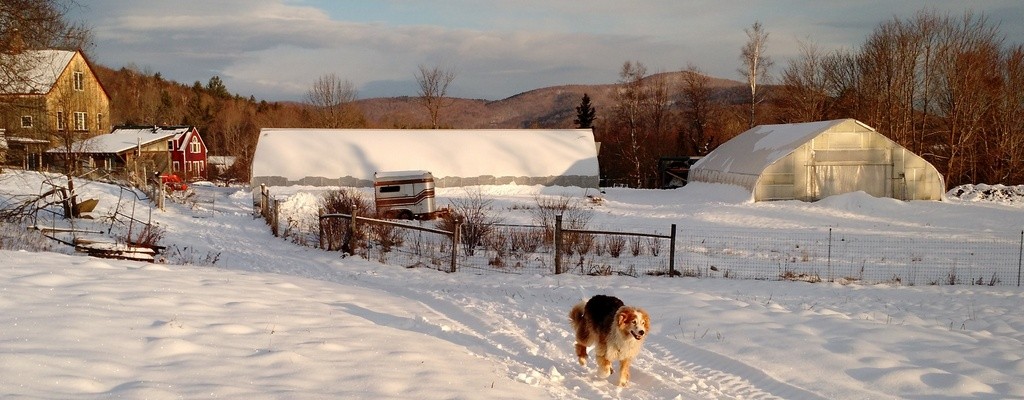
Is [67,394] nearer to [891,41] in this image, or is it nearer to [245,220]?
[245,220]

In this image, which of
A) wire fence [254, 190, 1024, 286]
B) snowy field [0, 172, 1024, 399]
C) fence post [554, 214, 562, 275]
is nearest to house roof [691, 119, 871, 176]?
wire fence [254, 190, 1024, 286]

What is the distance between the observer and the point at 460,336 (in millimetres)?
8828

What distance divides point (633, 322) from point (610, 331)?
36cm

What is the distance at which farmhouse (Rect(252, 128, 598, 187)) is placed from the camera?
4131 centimetres

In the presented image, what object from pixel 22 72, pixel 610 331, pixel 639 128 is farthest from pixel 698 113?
pixel 610 331

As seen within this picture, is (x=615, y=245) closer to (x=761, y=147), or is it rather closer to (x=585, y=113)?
(x=761, y=147)

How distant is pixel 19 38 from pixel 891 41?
47.7 m

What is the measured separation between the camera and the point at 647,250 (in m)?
18.2

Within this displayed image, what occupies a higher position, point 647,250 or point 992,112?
point 992,112

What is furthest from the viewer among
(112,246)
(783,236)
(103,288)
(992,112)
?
(992,112)

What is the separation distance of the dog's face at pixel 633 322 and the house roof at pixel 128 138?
54.9 meters

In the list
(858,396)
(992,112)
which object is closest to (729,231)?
(858,396)

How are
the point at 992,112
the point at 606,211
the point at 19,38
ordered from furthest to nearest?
the point at 992,112, the point at 606,211, the point at 19,38

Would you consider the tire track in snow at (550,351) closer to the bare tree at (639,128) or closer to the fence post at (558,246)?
the fence post at (558,246)
